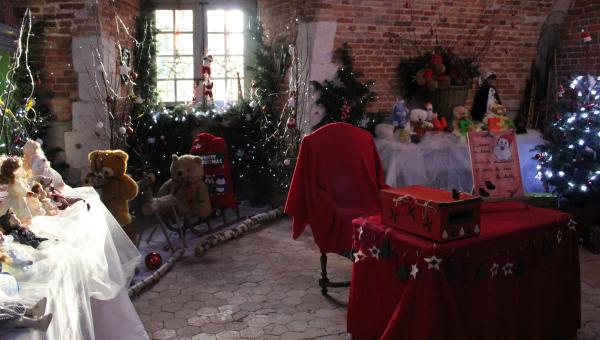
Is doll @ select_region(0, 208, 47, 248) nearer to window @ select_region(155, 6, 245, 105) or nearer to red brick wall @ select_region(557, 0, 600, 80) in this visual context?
window @ select_region(155, 6, 245, 105)

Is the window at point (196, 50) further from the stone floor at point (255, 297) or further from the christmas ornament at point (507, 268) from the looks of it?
the christmas ornament at point (507, 268)

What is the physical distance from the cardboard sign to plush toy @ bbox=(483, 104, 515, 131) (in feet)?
11.0

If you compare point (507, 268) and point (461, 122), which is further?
point (461, 122)

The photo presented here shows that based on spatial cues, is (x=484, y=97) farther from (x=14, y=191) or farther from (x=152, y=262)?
(x=14, y=191)

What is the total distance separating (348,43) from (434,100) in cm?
125

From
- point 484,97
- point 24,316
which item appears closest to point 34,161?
point 24,316

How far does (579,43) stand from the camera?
720 cm

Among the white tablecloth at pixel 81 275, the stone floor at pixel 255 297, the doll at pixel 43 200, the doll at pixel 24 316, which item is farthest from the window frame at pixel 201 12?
the doll at pixel 24 316

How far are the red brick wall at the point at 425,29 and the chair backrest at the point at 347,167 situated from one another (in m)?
2.53

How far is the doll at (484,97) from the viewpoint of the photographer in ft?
22.3

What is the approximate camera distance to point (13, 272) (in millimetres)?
1825

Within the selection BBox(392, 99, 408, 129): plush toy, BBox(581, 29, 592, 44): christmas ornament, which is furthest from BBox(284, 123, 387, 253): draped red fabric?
BBox(581, 29, 592, 44): christmas ornament

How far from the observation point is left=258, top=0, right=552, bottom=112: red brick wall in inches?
249

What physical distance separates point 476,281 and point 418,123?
3788mm
